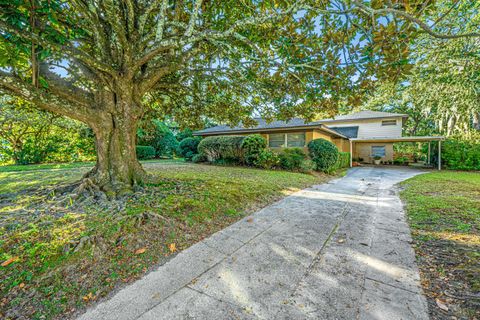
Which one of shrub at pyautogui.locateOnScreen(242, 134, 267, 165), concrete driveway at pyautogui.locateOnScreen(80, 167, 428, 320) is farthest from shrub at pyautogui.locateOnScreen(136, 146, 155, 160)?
concrete driveway at pyautogui.locateOnScreen(80, 167, 428, 320)

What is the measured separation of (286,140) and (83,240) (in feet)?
40.6

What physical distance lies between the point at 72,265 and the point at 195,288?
1.53m

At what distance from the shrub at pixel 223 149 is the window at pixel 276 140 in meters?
2.70

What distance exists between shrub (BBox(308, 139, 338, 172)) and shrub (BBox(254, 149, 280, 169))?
208cm

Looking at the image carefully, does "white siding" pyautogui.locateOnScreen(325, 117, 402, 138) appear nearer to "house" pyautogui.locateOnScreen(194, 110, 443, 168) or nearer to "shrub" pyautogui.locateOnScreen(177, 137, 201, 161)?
"house" pyautogui.locateOnScreen(194, 110, 443, 168)

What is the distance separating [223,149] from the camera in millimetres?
13008

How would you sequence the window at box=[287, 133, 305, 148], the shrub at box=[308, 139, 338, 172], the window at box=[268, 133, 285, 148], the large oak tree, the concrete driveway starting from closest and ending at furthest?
1. the concrete driveway
2. the large oak tree
3. the shrub at box=[308, 139, 338, 172]
4. the window at box=[287, 133, 305, 148]
5. the window at box=[268, 133, 285, 148]

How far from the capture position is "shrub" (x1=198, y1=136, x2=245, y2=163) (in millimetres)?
12469

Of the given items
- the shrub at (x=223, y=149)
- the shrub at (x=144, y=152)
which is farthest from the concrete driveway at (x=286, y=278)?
the shrub at (x=144, y=152)

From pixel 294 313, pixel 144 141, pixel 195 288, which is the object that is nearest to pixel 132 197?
A: pixel 195 288

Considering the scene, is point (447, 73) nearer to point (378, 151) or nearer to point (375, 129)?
point (375, 129)

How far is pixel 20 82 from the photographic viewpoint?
3451 mm

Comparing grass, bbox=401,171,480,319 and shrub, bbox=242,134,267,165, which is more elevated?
shrub, bbox=242,134,267,165

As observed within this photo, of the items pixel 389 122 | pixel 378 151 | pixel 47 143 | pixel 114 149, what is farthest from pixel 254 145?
pixel 378 151
